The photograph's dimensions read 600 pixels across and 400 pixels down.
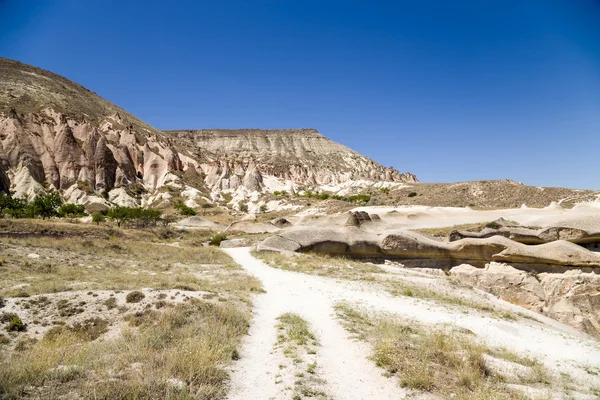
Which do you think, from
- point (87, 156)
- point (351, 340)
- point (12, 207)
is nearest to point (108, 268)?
point (351, 340)

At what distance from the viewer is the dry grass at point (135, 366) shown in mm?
3902

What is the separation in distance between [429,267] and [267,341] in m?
13.9

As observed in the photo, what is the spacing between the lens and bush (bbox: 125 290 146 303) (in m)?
8.80

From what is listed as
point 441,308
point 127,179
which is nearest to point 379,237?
point 441,308

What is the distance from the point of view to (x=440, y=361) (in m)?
5.39

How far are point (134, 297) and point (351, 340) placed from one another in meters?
6.39

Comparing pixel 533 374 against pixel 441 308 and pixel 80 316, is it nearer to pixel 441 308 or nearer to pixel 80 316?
pixel 441 308

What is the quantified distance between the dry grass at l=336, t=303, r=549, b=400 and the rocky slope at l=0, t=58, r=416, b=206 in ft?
204

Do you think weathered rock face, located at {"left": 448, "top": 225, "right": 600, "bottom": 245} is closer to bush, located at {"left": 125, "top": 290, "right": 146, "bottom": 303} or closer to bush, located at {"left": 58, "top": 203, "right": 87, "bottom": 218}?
bush, located at {"left": 125, "top": 290, "right": 146, "bottom": 303}

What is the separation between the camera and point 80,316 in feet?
26.4

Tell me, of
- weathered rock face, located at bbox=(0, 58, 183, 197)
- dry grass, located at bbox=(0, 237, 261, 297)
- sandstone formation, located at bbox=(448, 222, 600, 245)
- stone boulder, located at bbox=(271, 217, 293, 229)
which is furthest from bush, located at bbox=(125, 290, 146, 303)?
weathered rock face, located at bbox=(0, 58, 183, 197)

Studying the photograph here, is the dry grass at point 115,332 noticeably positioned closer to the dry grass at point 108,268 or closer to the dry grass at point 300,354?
the dry grass at point 108,268

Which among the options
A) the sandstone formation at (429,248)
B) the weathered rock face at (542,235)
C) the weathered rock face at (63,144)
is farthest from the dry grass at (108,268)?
the weathered rock face at (63,144)

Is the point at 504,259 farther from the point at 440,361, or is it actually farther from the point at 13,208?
the point at 13,208
